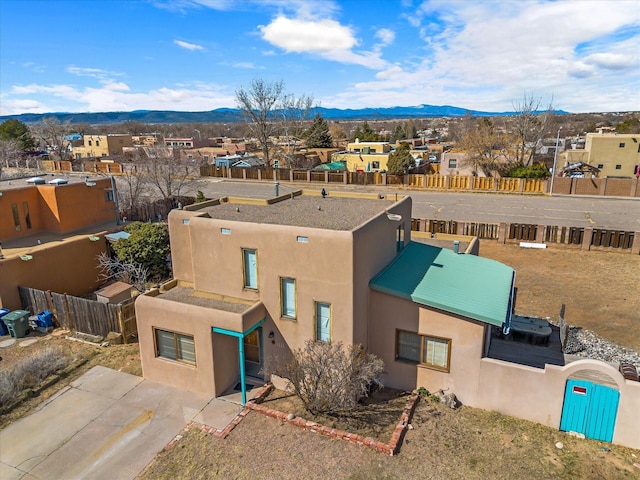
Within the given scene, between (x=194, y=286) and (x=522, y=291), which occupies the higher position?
(x=194, y=286)

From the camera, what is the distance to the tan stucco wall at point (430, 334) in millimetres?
11711

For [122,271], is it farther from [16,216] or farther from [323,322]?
[323,322]

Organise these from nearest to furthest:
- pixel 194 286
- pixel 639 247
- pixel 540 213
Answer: pixel 194 286, pixel 639 247, pixel 540 213

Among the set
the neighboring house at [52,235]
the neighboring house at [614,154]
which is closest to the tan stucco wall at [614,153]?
the neighboring house at [614,154]

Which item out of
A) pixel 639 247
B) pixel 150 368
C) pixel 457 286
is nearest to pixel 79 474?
pixel 150 368

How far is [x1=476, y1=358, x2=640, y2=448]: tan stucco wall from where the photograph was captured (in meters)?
10.2

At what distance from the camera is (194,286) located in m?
14.2

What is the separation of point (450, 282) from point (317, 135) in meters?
58.3

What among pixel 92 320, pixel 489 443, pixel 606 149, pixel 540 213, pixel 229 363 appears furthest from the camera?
pixel 606 149

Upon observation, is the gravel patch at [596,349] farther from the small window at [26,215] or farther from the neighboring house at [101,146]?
the neighboring house at [101,146]

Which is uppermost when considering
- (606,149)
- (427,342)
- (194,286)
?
(606,149)

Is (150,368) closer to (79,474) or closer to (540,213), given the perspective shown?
(79,474)

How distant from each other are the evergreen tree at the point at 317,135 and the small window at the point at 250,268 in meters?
57.9

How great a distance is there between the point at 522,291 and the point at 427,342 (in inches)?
381
